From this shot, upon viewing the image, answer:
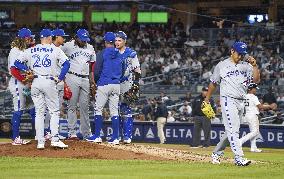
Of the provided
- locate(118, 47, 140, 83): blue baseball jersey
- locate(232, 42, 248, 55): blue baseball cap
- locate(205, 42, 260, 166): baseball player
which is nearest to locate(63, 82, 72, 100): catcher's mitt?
locate(118, 47, 140, 83): blue baseball jersey

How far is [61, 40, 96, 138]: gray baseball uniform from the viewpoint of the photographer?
18.2m

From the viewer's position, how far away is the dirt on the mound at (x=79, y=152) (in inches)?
658

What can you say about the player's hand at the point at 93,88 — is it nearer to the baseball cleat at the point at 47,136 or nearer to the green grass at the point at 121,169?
the baseball cleat at the point at 47,136

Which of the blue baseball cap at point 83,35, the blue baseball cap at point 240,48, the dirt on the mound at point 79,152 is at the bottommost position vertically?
the dirt on the mound at point 79,152

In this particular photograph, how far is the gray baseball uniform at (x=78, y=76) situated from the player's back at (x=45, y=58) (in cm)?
134

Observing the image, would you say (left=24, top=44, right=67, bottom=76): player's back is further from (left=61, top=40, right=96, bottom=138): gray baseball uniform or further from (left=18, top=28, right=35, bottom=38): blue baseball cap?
(left=61, top=40, right=96, bottom=138): gray baseball uniform

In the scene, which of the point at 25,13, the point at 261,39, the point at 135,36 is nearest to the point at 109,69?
the point at 261,39

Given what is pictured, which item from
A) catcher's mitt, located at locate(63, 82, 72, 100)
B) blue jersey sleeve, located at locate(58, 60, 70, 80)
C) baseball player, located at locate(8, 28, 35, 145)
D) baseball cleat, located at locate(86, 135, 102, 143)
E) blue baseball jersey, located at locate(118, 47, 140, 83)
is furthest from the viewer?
blue baseball jersey, located at locate(118, 47, 140, 83)

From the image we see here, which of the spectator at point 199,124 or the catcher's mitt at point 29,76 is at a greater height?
the catcher's mitt at point 29,76

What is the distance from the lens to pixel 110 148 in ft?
56.7

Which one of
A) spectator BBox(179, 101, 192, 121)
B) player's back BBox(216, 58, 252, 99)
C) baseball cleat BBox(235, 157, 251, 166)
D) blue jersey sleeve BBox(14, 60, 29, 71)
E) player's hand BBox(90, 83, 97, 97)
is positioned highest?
blue jersey sleeve BBox(14, 60, 29, 71)

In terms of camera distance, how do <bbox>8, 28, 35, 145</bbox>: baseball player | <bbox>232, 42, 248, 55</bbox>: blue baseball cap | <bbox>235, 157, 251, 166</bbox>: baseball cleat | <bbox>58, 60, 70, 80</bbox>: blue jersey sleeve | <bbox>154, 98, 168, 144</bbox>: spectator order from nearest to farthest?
1. <bbox>235, 157, 251, 166</bbox>: baseball cleat
2. <bbox>232, 42, 248, 55</bbox>: blue baseball cap
3. <bbox>58, 60, 70, 80</bbox>: blue jersey sleeve
4. <bbox>8, 28, 35, 145</bbox>: baseball player
5. <bbox>154, 98, 168, 144</bbox>: spectator

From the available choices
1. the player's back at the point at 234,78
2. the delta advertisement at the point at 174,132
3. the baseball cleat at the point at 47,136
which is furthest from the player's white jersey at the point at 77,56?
the delta advertisement at the point at 174,132

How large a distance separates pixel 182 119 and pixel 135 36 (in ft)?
41.8
